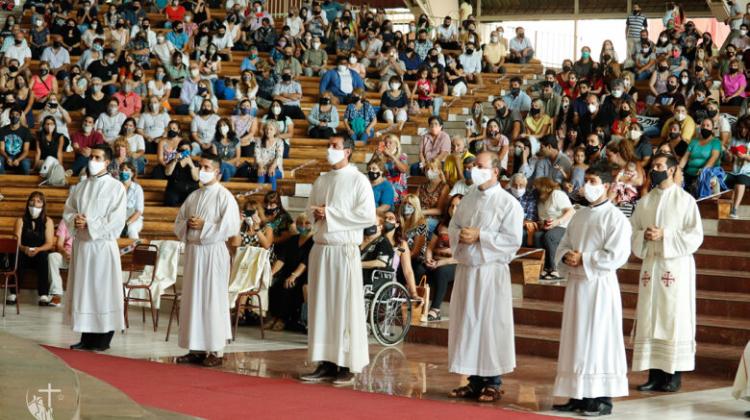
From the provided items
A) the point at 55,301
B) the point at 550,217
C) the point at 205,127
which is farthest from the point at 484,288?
the point at 205,127

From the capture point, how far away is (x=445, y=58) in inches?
859

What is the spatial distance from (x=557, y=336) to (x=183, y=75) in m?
10.3

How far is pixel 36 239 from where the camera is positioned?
1488 cm

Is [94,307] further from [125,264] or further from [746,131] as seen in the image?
[746,131]

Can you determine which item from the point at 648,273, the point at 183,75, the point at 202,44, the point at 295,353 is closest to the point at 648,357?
the point at 648,273

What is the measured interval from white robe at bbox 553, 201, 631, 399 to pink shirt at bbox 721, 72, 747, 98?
985cm

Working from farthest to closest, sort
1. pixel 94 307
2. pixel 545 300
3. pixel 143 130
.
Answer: pixel 143 130
pixel 545 300
pixel 94 307

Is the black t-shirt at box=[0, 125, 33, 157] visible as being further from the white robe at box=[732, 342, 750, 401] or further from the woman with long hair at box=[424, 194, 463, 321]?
the white robe at box=[732, 342, 750, 401]

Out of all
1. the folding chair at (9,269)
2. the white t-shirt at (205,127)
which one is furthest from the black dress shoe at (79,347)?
the white t-shirt at (205,127)

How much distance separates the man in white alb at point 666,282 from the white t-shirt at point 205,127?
906 centimetres

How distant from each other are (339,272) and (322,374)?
779 mm

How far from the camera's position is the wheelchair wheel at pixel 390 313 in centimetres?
1205

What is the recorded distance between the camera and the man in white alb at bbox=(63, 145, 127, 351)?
11.1m

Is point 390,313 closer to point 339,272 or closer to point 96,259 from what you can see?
point 339,272
